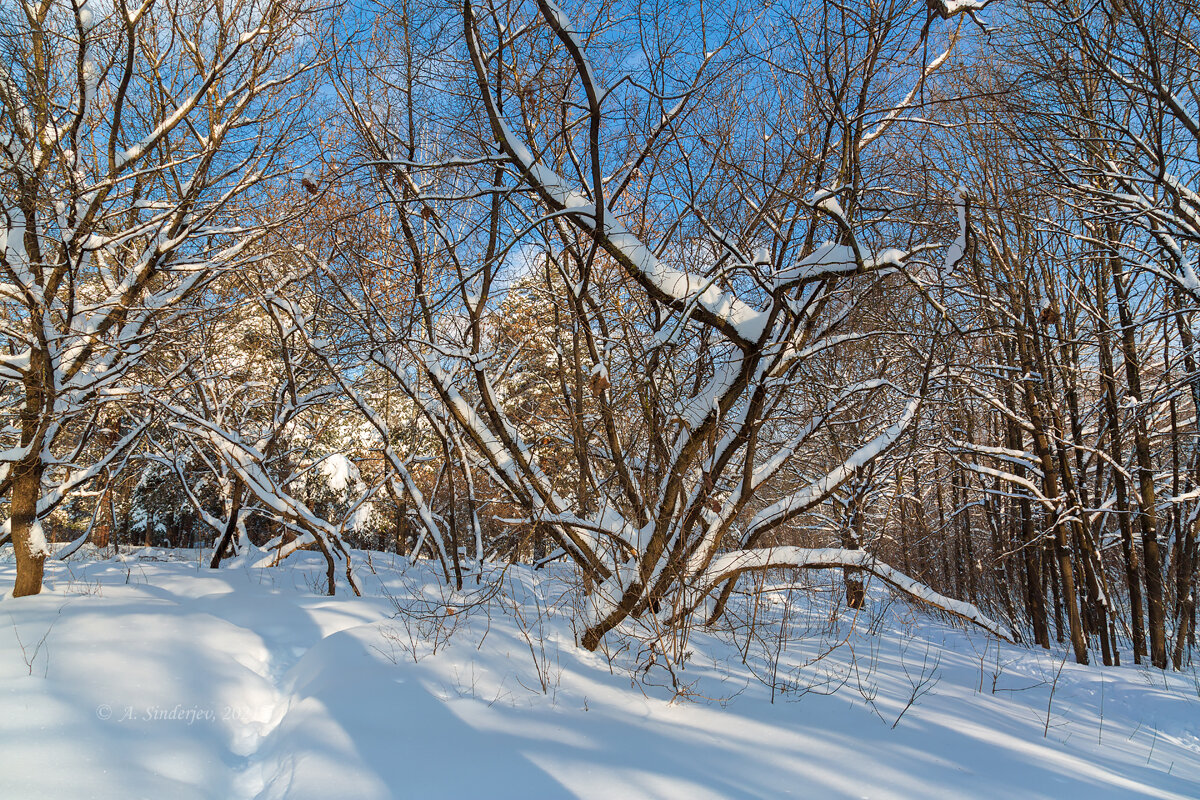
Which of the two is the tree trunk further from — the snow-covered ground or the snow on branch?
the snow on branch

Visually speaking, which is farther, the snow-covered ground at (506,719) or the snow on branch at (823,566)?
the snow on branch at (823,566)

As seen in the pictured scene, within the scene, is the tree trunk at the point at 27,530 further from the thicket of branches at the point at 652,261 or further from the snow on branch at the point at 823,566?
the snow on branch at the point at 823,566

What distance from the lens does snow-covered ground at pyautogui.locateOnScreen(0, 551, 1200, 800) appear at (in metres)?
2.32

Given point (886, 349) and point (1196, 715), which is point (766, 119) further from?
point (1196, 715)

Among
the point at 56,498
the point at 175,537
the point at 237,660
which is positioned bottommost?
the point at 175,537

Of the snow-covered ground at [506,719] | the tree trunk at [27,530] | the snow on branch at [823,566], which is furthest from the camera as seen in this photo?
the tree trunk at [27,530]

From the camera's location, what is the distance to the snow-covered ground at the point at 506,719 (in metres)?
2.32

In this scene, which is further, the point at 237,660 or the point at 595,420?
the point at 595,420

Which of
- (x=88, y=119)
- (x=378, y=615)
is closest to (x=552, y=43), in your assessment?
(x=88, y=119)

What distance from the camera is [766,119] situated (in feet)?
17.6

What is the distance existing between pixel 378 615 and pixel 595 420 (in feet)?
8.49

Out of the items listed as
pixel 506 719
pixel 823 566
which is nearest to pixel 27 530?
pixel 506 719

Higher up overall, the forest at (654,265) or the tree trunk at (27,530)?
the forest at (654,265)

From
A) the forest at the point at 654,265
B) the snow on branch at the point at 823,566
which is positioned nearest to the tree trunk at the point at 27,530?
the forest at the point at 654,265
